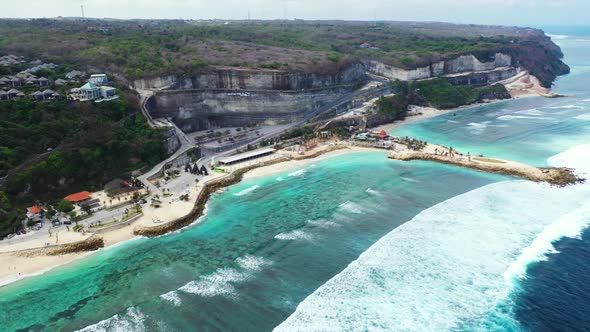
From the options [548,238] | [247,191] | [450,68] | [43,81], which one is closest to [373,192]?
[247,191]

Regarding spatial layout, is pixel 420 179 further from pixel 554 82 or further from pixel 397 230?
pixel 554 82

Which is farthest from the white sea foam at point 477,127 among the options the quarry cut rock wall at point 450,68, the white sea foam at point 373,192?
the white sea foam at point 373,192

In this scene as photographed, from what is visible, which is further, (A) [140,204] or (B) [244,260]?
(A) [140,204]

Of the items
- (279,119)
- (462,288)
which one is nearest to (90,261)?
(462,288)

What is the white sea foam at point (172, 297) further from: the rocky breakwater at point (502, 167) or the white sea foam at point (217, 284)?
the rocky breakwater at point (502, 167)

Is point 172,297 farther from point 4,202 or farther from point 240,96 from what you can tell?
point 240,96
